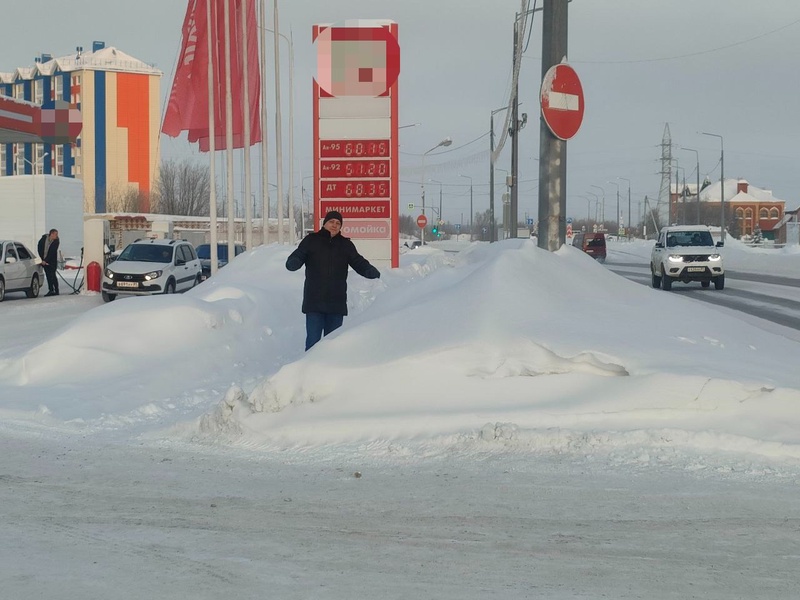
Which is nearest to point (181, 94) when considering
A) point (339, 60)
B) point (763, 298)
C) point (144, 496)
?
point (339, 60)

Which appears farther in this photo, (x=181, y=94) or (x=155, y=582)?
(x=181, y=94)

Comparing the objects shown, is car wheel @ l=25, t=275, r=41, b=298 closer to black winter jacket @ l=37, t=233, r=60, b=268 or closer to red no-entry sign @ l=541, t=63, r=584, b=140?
black winter jacket @ l=37, t=233, r=60, b=268

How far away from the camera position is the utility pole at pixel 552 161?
11914 mm

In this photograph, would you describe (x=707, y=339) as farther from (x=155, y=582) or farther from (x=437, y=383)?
(x=155, y=582)

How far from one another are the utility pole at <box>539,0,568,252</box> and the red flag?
14.1 metres

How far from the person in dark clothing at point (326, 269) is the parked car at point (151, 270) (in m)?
16.9

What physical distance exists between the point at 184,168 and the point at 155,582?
347ft

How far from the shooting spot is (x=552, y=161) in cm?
1188

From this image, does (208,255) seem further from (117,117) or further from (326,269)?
(117,117)

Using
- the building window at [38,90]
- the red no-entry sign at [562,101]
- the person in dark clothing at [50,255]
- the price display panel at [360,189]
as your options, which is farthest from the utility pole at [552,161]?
the building window at [38,90]

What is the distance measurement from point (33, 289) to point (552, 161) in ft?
67.5

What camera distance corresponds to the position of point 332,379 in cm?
804

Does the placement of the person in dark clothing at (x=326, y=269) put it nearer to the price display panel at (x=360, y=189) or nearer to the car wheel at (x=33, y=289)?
the price display panel at (x=360, y=189)

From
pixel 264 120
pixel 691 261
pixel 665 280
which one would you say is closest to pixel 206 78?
pixel 264 120
